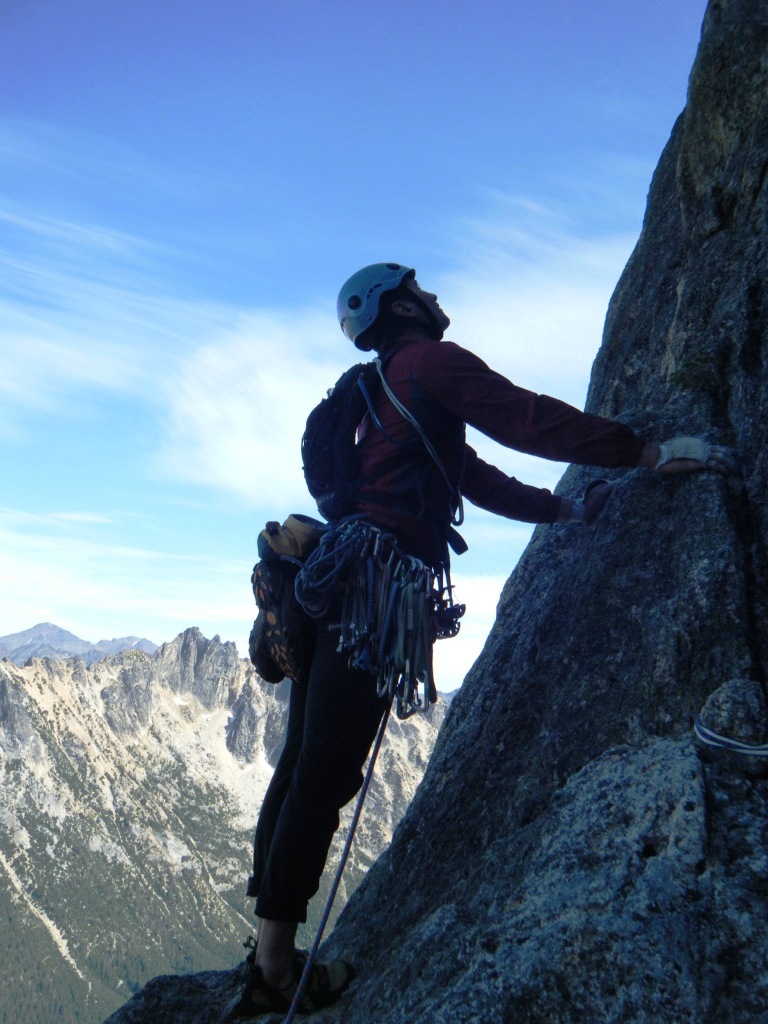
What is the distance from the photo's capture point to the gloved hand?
234 inches

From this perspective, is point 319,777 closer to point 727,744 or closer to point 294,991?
point 294,991

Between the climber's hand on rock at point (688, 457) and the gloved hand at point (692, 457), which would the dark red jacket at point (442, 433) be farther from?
the gloved hand at point (692, 457)

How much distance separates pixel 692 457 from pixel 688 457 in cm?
3

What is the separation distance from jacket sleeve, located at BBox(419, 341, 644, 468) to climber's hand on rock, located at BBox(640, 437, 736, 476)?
1.24 feet

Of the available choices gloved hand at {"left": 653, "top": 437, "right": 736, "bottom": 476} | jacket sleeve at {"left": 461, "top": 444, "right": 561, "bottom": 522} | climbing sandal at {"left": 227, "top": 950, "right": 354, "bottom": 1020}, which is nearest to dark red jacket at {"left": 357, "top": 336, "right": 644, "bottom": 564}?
gloved hand at {"left": 653, "top": 437, "right": 736, "bottom": 476}

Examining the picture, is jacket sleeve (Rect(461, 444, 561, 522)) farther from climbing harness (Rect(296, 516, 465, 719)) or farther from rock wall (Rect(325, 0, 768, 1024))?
climbing harness (Rect(296, 516, 465, 719))

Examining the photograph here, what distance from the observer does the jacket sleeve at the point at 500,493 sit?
22.5 feet

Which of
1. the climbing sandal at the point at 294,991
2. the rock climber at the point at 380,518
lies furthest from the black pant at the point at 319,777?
the climbing sandal at the point at 294,991

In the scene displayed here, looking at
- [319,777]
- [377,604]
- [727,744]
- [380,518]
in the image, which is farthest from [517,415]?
[319,777]

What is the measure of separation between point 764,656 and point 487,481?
2.59 metres

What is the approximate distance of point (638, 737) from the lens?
526 cm

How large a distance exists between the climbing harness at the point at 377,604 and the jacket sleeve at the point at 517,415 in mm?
1047

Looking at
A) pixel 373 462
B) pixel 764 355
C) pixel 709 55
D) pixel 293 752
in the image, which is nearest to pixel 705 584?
pixel 764 355

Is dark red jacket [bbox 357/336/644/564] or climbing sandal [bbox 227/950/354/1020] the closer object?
climbing sandal [bbox 227/950/354/1020]
